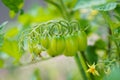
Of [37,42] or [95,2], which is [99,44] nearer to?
[95,2]

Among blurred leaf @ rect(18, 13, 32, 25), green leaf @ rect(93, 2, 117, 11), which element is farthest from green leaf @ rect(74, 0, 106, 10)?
blurred leaf @ rect(18, 13, 32, 25)

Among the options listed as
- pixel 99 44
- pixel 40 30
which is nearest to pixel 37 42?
pixel 40 30

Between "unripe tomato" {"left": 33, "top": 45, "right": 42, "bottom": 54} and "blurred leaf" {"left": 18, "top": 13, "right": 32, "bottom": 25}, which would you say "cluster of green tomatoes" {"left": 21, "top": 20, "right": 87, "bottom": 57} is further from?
"blurred leaf" {"left": 18, "top": 13, "right": 32, "bottom": 25}

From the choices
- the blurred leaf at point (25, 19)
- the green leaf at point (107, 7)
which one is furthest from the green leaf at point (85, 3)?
the blurred leaf at point (25, 19)

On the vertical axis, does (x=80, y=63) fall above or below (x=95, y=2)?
below

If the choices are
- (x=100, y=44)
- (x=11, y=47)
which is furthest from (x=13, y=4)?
(x=100, y=44)

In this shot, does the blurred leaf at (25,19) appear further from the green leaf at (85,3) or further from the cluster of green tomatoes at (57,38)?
the cluster of green tomatoes at (57,38)

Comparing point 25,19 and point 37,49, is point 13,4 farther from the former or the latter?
point 25,19

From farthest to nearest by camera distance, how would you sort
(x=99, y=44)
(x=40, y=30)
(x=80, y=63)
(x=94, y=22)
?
(x=94, y=22), (x=99, y=44), (x=80, y=63), (x=40, y=30)
